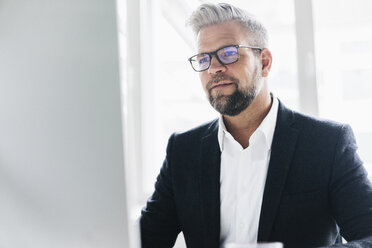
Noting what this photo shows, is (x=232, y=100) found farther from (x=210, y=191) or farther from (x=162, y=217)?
(x=162, y=217)

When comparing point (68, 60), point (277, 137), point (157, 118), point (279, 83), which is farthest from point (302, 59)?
point (68, 60)

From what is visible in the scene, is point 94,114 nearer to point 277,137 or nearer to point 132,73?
point 277,137

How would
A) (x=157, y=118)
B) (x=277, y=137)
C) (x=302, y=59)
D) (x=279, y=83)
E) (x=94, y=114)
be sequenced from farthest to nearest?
(x=157, y=118)
(x=279, y=83)
(x=302, y=59)
(x=277, y=137)
(x=94, y=114)

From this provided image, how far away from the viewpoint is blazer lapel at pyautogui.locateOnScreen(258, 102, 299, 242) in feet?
3.92

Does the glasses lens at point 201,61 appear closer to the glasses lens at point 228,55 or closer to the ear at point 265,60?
the glasses lens at point 228,55

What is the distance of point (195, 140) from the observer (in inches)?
58.7

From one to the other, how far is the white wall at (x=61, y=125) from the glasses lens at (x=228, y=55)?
934mm

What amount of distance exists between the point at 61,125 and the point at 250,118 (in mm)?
1052

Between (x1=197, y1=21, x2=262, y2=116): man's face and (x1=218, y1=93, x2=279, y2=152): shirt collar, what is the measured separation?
0.24ft

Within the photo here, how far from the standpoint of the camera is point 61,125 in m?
0.52

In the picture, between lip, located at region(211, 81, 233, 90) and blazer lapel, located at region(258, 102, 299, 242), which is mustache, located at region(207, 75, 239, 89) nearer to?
lip, located at region(211, 81, 233, 90)

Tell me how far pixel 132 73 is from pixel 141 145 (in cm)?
42

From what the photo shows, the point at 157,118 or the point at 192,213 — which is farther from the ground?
the point at 157,118

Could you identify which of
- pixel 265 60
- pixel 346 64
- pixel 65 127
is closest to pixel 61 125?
pixel 65 127
